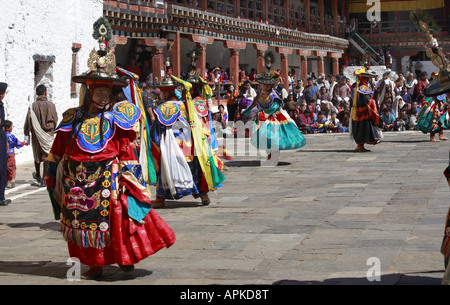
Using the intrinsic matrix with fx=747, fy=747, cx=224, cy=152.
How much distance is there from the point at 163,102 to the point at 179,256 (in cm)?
329

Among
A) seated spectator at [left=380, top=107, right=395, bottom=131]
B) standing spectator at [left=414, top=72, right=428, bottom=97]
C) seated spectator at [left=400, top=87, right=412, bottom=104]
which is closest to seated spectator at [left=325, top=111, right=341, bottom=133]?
seated spectator at [left=380, top=107, right=395, bottom=131]

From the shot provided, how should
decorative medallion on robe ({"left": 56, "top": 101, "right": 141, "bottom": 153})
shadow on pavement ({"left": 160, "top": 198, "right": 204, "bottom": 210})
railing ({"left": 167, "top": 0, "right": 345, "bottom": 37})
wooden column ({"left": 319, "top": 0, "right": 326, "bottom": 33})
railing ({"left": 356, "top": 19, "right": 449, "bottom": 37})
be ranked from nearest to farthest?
decorative medallion on robe ({"left": 56, "top": 101, "right": 141, "bottom": 153}) < shadow on pavement ({"left": 160, "top": 198, "right": 204, "bottom": 210}) < railing ({"left": 167, "top": 0, "right": 345, "bottom": 37}) < wooden column ({"left": 319, "top": 0, "right": 326, "bottom": 33}) < railing ({"left": 356, "top": 19, "right": 449, "bottom": 37})

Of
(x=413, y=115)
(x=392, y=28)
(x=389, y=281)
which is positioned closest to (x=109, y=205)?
(x=389, y=281)

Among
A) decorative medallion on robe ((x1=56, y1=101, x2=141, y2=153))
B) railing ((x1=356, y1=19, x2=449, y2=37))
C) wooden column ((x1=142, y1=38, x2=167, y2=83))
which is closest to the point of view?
decorative medallion on robe ((x1=56, y1=101, x2=141, y2=153))

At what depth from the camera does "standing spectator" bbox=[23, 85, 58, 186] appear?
39.7 feet

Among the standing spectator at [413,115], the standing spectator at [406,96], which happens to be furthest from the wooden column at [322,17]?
the standing spectator at [413,115]

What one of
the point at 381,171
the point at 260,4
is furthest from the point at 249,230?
the point at 260,4

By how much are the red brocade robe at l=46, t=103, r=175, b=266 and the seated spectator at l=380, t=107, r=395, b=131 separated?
632 inches

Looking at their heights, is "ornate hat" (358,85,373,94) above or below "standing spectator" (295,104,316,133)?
above

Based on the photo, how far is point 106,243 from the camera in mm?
5973

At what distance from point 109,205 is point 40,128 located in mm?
6516

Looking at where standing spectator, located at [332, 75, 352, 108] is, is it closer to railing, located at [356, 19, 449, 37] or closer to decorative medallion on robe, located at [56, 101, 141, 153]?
decorative medallion on robe, located at [56, 101, 141, 153]

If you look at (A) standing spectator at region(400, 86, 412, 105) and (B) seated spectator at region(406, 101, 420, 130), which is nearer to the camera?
(B) seated spectator at region(406, 101, 420, 130)

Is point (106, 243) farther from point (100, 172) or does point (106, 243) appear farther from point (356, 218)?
point (356, 218)
